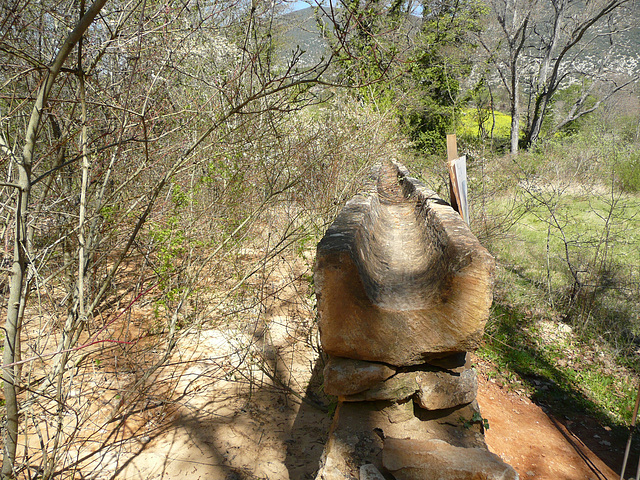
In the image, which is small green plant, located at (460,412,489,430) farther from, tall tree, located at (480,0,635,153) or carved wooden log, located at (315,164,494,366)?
tall tree, located at (480,0,635,153)

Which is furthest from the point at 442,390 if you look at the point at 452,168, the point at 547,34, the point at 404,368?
the point at 547,34

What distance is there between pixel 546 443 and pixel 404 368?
1.87m

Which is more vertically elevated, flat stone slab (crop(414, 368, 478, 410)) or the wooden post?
the wooden post

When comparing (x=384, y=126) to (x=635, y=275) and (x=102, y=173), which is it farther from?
(x=102, y=173)

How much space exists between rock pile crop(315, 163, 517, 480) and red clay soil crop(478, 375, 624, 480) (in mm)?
1216

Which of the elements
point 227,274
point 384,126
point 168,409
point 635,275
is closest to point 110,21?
point 227,274

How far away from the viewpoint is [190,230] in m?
3.62

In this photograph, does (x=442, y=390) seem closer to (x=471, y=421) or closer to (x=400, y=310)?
(x=471, y=421)

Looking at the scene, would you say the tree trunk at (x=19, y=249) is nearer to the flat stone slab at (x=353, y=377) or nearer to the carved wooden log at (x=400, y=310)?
the carved wooden log at (x=400, y=310)

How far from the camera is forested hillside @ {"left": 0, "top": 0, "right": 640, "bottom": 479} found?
1896 millimetres

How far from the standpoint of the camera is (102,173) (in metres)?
2.87

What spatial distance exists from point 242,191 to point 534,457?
11.3 feet

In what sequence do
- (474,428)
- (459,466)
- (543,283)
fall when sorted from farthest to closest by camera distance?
(543,283) < (474,428) < (459,466)

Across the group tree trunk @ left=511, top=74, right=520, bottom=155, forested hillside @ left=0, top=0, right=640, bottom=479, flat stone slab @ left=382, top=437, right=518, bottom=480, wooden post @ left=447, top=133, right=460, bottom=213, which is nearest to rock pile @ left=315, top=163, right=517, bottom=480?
flat stone slab @ left=382, top=437, right=518, bottom=480
